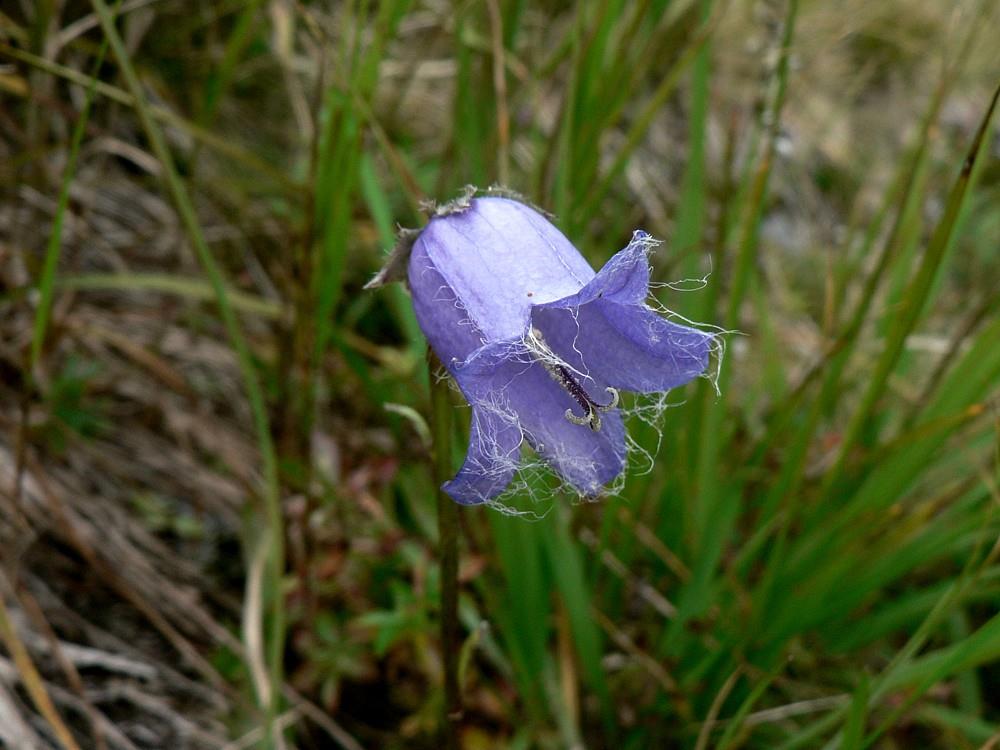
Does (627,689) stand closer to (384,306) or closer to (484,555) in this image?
(484,555)

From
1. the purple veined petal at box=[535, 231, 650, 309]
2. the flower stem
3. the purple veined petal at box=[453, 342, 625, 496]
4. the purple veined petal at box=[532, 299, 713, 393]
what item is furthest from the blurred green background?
the purple veined petal at box=[535, 231, 650, 309]

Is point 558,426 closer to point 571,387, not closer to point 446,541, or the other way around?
point 571,387

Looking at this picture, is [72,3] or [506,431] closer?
[506,431]

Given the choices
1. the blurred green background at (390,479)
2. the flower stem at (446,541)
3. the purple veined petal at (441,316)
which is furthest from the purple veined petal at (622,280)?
the blurred green background at (390,479)

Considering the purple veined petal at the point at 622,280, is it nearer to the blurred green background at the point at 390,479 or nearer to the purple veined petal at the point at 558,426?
the purple veined petal at the point at 558,426

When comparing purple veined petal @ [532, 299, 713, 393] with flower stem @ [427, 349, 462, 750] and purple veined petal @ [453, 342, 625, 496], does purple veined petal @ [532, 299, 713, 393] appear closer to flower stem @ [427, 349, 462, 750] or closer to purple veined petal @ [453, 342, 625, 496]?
purple veined petal @ [453, 342, 625, 496]

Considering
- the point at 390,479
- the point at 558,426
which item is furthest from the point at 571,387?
the point at 390,479

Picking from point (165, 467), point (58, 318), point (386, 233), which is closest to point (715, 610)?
point (386, 233)
